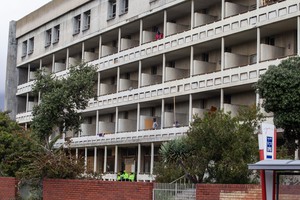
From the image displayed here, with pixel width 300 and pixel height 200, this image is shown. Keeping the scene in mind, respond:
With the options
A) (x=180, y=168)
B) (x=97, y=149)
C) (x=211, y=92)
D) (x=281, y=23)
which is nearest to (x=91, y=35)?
(x=97, y=149)

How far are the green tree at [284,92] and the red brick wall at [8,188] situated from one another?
13.7m

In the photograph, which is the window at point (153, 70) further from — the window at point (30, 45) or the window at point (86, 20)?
the window at point (30, 45)

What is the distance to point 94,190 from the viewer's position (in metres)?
25.0

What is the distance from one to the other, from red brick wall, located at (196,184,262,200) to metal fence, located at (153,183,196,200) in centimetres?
72

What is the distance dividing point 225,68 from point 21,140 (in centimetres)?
1262

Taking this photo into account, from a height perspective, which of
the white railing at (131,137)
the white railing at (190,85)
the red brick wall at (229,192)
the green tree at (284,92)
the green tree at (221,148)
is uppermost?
the white railing at (190,85)

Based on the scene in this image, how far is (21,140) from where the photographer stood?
3544 cm

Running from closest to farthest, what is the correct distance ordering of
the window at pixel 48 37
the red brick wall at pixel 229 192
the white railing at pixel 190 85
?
the red brick wall at pixel 229 192
the white railing at pixel 190 85
the window at pixel 48 37

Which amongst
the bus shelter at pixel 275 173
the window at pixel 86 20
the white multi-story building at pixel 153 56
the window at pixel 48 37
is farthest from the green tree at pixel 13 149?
the bus shelter at pixel 275 173

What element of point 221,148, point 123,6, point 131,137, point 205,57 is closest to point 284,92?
point 221,148

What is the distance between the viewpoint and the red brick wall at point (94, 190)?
22375mm

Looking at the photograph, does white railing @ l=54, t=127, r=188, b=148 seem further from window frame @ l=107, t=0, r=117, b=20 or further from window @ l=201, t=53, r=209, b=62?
window frame @ l=107, t=0, r=117, b=20

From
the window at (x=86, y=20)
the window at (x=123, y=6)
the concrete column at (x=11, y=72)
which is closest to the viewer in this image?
the window at (x=123, y=6)

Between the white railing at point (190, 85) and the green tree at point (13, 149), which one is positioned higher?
the white railing at point (190, 85)
